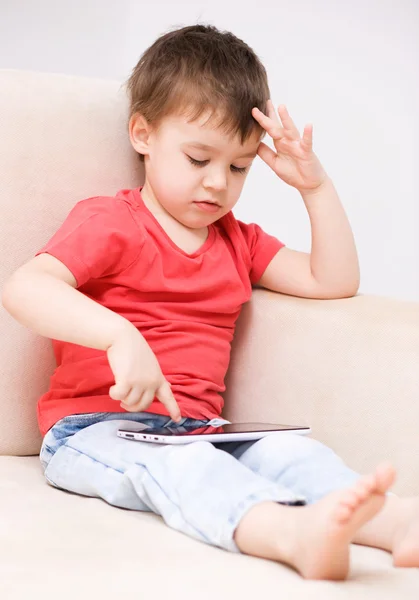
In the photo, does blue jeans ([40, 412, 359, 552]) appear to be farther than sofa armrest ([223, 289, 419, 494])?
No

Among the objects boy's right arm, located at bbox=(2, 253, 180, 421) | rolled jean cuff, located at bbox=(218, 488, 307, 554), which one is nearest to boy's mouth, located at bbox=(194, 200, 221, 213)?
boy's right arm, located at bbox=(2, 253, 180, 421)

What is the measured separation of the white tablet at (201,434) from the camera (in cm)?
100

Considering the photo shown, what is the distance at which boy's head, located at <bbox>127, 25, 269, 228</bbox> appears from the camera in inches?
46.9

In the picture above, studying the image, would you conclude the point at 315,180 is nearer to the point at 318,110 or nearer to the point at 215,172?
the point at 215,172

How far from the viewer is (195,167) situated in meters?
1.20

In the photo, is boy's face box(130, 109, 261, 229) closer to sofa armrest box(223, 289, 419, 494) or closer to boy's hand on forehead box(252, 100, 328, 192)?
boy's hand on forehead box(252, 100, 328, 192)

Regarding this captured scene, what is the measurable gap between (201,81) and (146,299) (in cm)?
30

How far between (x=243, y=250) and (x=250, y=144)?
6.7 inches

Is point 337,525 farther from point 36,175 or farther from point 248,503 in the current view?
point 36,175

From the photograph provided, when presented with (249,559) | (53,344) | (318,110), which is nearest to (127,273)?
(53,344)

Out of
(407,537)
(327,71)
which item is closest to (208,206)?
(407,537)

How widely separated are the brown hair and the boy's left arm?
0.19ft

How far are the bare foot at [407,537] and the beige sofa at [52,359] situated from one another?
1.1 inches

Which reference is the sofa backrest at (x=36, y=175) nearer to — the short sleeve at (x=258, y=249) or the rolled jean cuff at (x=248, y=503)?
the short sleeve at (x=258, y=249)
